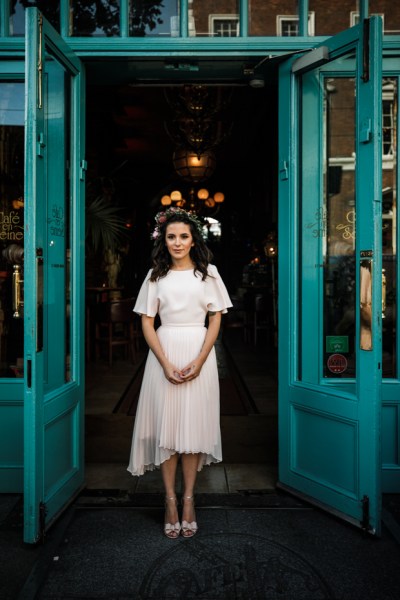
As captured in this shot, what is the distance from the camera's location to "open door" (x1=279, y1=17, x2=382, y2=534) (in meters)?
2.62

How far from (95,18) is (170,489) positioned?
2.80 metres

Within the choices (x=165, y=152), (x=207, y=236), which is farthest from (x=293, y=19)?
(x=207, y=236)

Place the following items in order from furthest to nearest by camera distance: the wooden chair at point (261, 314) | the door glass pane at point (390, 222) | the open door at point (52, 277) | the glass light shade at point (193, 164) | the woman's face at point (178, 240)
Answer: the wooden chair at point (261, 314) < the glass light shade at point (193, 164) < the door glass pane at point (390, 222) < the woman's face at point (178, 240) < the open door at point (52, 277)

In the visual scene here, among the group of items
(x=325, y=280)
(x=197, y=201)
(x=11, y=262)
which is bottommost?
(x=325, y=280)

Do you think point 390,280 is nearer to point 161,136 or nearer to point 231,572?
point 231,572

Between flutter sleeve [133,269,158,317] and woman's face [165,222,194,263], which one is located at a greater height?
woman's face [165,222,194,263]

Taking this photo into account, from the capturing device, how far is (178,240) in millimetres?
2629

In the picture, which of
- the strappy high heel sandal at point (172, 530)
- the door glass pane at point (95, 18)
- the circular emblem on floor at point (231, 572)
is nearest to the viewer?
the circular emblem on floor at point (231, 572)

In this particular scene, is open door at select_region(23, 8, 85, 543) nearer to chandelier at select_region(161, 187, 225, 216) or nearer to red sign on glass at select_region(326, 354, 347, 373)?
red sign on glass at select_region(326, 354, 347, 373)

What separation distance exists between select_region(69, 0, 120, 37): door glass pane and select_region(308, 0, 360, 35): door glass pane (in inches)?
47.6

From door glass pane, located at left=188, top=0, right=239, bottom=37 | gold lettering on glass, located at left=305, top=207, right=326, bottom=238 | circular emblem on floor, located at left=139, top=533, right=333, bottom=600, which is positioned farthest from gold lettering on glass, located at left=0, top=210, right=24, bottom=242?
circular emblem on floor, located at left=139, top=533, right=333, bottom=600

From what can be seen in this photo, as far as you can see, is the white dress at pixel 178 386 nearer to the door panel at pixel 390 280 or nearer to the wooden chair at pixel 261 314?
the door panel at pixel 390 280

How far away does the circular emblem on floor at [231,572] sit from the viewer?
2.08 meters

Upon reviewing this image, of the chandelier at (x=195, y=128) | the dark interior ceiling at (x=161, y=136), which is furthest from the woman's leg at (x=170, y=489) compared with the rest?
the chandelier at (x=195, y=128)
